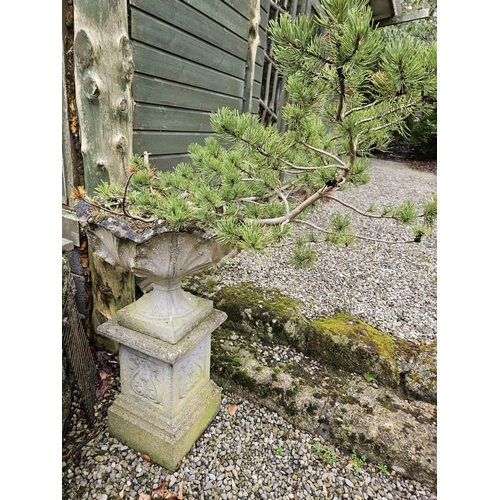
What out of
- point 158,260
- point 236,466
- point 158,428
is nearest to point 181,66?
point 158,260

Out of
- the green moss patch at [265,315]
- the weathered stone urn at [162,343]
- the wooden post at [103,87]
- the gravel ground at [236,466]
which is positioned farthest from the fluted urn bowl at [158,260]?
the green moss patch at [265,315]

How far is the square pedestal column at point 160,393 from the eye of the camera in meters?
1.49

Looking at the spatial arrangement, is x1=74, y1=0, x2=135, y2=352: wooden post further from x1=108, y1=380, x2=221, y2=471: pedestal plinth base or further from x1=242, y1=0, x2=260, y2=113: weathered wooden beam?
x1=242, y1=0, x2=260, y2=113: weathered wooden beam

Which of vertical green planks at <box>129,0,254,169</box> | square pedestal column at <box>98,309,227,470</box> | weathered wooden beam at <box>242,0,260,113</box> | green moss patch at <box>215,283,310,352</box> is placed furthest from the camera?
weathered wooden beam at <box>242,0,260,113</box>

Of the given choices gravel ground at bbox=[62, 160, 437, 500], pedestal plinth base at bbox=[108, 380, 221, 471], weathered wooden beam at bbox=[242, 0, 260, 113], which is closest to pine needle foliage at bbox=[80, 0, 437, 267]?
gravel ground at bbox=[62, 160, 437, 500]

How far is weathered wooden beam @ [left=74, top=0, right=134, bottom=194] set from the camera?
1.50m

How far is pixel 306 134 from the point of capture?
1314mm

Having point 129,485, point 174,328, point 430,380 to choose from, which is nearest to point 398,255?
point 430,380

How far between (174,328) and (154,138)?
1281mm

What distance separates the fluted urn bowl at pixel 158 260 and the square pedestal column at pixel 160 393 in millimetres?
53

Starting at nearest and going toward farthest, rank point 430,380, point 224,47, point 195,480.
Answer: point 195,480 → point 430,380 → point 224,47

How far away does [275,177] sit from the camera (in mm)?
1439

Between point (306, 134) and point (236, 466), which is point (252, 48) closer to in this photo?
point (306, 134)

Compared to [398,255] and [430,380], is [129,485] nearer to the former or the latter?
[430,380]
